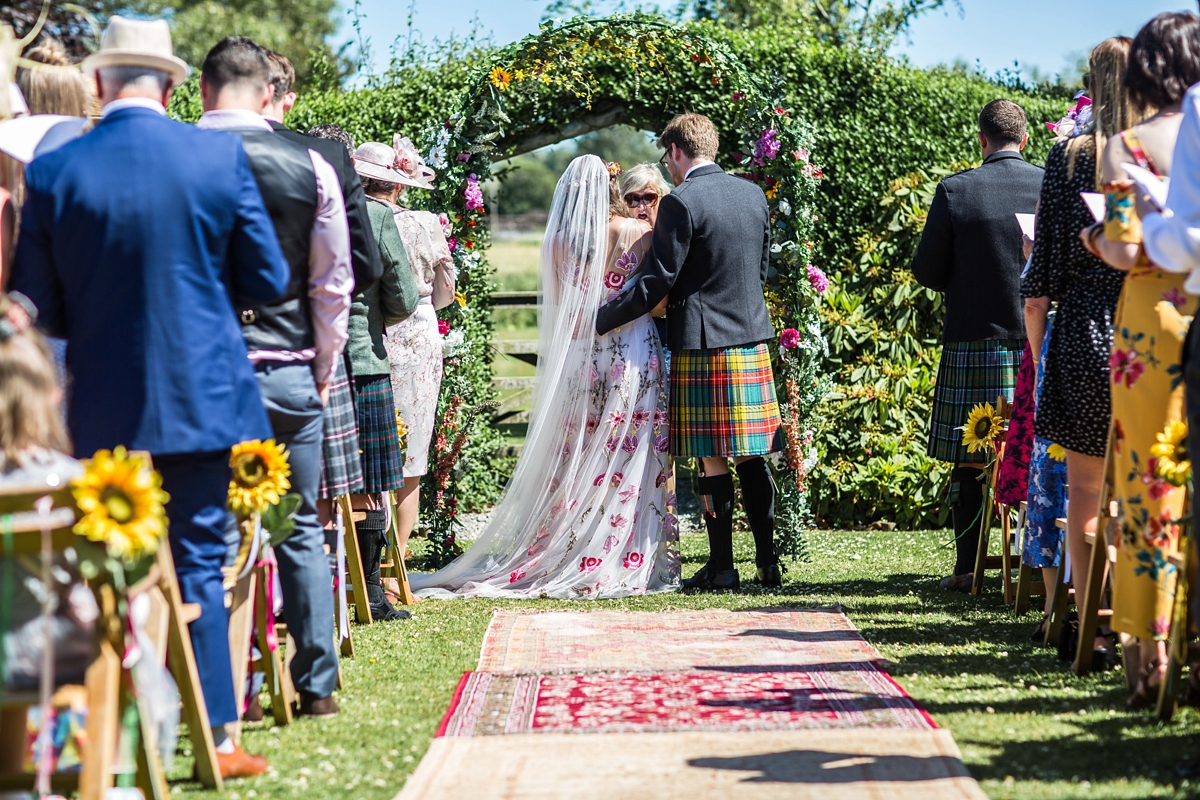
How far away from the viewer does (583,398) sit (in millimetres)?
6152

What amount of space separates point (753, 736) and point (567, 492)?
2759 millimetres

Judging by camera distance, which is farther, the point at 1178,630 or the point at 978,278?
the point at 978,278

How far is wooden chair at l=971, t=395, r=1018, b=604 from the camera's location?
17.5 ft

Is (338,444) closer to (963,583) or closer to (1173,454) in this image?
(1173,454)

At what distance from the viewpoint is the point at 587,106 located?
7602 mm

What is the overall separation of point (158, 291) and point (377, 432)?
2.20 meters

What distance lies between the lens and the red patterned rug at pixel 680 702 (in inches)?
142

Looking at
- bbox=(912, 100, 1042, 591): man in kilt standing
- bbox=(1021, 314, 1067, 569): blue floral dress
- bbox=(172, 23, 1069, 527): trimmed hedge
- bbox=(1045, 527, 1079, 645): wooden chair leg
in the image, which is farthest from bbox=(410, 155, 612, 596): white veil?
bbox=(1045, 527, 1079, 645): wooden chair leg

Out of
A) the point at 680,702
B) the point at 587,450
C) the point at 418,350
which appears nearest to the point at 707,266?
the point at 587,450

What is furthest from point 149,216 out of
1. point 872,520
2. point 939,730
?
point 872,520

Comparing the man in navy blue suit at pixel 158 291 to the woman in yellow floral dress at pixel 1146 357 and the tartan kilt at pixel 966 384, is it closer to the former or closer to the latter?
the woman in yellow floral dress at pixel 1146 357

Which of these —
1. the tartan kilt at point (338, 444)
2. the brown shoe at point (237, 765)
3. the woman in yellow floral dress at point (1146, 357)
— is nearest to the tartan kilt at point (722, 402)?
the tartan kilt at point (338, 444)

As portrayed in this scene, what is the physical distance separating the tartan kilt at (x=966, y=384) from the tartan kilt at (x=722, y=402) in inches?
31.4

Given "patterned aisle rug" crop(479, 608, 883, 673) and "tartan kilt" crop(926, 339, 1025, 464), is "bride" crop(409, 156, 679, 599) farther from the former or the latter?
"tartan kilt" crop(926, 339, 1025, 464)
